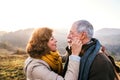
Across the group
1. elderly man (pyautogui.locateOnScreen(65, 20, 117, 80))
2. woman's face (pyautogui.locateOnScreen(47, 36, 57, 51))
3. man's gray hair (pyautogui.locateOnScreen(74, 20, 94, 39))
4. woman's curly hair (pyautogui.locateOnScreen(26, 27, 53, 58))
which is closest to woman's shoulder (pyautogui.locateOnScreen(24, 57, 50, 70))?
woman's curly hair (pyautogui.locateOnScreen(26, 27, 53, 58))

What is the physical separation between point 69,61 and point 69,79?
1.06ft

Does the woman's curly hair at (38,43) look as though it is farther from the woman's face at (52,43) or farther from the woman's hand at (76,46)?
the woman's hand at (76,46)

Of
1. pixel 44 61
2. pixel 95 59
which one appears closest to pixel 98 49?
pixel 95 59

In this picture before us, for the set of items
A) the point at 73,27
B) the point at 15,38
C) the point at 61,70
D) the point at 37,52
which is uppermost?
the point at 73,27

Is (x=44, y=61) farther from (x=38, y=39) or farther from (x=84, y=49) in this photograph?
(x=84, y=49)

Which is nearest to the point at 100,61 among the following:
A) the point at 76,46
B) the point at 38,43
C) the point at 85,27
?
the point at 76,46

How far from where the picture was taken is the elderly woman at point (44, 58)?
18.8 ft

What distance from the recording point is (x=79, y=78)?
222 inches

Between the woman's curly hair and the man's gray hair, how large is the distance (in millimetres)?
929

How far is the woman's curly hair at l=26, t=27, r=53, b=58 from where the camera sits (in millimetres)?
6234

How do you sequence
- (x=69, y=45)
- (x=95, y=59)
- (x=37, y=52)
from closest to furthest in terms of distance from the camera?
(x=95, y=59)
(x=69, y=45)
(x=37, y=52)

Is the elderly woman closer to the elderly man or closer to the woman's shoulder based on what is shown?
the woman's shoulder

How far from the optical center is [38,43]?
6262 millimetres

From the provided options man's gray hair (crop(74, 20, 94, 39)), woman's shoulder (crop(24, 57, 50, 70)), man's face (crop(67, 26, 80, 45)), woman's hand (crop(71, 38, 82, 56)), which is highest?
man's gray hair (crop(74, 20, 94, 39))
